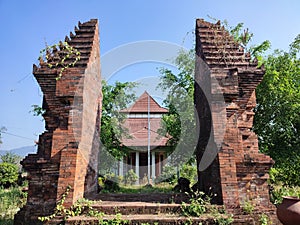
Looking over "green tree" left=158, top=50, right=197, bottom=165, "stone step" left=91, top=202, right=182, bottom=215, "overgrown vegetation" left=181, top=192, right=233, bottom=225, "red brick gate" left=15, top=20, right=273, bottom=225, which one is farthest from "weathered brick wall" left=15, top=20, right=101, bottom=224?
"green tree" left=158, top=50, right=197, bottom=165

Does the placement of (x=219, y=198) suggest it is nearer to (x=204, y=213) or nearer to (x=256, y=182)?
(x=204, y=213)

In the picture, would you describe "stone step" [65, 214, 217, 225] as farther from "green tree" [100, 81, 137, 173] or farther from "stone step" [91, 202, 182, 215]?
"green tree" [100, 81, 137, 173]

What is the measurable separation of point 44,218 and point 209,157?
372 centimetres

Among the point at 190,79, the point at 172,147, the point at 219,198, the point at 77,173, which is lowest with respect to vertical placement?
the point at 219,198

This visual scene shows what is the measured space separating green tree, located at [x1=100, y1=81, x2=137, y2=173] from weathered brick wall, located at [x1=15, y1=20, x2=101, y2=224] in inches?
263

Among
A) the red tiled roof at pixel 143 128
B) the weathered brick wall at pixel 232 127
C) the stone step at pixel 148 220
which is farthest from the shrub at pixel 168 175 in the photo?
the stone step at pixel 148 220

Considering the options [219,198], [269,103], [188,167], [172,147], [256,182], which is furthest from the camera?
[188,167]

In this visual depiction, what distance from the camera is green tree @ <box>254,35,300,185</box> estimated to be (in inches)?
366

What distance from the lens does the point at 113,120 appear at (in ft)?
44.1

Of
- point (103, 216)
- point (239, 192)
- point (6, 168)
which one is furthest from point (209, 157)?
point (6, 168)

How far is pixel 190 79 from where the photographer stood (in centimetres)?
1327

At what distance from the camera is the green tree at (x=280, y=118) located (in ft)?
30.5

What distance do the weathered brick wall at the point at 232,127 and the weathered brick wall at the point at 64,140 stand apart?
3.00m

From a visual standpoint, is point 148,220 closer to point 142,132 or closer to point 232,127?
point 232,127
